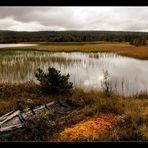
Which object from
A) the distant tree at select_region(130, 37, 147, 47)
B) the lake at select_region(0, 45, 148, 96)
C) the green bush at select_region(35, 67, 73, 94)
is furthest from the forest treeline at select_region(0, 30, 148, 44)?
the green bush at select_region(35, 67, 73, 94)

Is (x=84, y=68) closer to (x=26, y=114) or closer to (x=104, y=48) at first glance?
(x=104, y=48)

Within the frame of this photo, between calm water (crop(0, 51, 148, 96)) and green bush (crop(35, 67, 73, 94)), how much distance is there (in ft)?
0.44

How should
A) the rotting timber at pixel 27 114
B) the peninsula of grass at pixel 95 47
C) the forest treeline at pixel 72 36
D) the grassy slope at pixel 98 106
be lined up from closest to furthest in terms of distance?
1. the grassy slope at pixel 98 106
2. the rotting timber at pixel 27 114
3. the forest treeline at pixel 72 36
4. the peninsula of grass at pixel 95 47

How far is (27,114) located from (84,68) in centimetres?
135

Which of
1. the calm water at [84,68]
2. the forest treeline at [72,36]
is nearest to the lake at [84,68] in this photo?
the calm water at [84,68]

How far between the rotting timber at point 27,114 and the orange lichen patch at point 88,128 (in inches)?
12.8

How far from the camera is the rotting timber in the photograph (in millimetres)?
3124

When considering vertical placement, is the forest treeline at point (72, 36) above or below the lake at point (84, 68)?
above

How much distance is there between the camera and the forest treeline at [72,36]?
3.94m

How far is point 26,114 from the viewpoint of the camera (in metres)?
3.44

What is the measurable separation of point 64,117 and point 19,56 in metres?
1.49

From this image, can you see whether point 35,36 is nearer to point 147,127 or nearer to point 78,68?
point 78,68

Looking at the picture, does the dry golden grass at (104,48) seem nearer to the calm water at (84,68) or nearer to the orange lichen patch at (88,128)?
the calm water at (84,68)

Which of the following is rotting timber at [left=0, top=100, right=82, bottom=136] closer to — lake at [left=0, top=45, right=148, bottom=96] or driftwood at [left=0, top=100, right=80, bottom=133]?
driftwood at [left=0, top=100, right=80, bottom=133]
